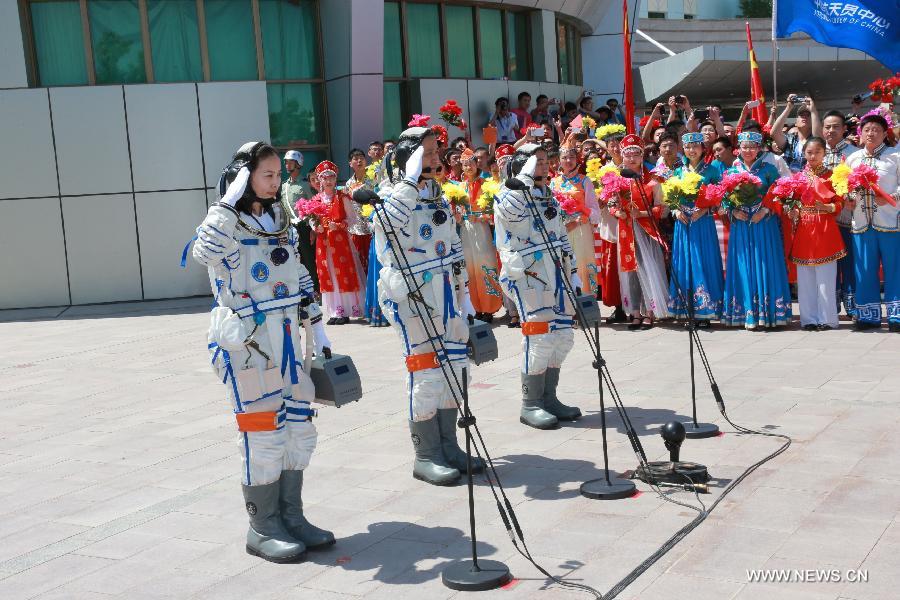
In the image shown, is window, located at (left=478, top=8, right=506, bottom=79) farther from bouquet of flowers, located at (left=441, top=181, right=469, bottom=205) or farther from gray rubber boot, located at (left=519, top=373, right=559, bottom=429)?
gray rubber boot, located at (left=519, top=373, right=559, bottom=429)

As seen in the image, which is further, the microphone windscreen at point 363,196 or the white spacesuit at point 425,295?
the white spacesuit at point 425,295

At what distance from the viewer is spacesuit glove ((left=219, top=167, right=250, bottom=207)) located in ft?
16.8

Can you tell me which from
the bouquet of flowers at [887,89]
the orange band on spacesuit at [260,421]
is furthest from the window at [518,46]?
the orange band on spacesuit at [260,421]

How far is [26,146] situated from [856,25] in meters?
12.6

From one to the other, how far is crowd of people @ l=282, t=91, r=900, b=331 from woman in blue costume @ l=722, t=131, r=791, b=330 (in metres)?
0.01

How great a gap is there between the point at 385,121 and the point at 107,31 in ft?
16.6

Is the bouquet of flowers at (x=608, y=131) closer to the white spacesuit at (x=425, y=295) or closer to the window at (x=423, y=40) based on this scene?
the white spacesuit at (x=425, y=295)

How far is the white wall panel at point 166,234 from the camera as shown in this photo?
1708cm

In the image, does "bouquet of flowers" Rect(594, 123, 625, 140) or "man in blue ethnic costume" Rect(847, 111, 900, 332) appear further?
"bouquet of flowers" Rect(594, 123, 625, 140)

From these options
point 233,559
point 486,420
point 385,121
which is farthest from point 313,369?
point 385,121

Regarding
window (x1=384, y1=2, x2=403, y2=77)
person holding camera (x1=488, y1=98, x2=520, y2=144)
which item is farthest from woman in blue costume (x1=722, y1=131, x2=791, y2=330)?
window (x1=384, y1=2, x2=403, y2=77)

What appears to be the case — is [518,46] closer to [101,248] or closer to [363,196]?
[101,248]

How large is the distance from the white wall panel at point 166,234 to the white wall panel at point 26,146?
1.53m

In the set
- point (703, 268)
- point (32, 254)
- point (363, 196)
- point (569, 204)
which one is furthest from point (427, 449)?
point (32, 254)
